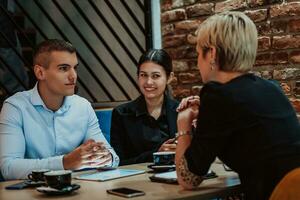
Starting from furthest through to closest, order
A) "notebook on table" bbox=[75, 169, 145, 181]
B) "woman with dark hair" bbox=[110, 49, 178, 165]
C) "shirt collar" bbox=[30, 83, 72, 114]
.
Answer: "woman with dark hair" bbox=[110, 49, 178, 165]
"shirt collar" bbox=[30, 83, 72, 114]
"notebook on table" bbox=[75, 169, 145, 181]

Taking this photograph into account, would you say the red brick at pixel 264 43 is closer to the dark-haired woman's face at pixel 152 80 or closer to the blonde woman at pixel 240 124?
the dark-haired woman's face at pixel 152 80

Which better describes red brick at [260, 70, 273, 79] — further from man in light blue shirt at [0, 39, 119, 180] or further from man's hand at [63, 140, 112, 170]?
man's hand at [63, 140, 112, 170]

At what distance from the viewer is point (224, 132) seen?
58.6 inches

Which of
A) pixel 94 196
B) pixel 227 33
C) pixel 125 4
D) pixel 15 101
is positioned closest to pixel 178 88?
pixel 125 4

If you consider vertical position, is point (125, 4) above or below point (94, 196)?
above

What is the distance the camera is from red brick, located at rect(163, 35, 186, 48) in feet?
11.1

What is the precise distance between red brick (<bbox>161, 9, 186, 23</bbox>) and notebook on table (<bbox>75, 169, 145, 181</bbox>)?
1.70 m

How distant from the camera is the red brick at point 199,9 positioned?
316 centimetres

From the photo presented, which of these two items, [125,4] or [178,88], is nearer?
[178,88]

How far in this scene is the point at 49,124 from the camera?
2357 mm

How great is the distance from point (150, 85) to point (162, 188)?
3.95 feet

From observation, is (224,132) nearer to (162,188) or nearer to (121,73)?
(162,188)

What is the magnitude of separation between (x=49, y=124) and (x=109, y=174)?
645 mm

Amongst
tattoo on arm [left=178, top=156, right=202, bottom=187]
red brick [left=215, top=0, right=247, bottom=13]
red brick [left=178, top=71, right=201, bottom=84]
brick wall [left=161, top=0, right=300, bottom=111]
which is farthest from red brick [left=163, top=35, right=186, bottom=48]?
tattoo on arm [left=178, top=156, right=202, bottom=187]
